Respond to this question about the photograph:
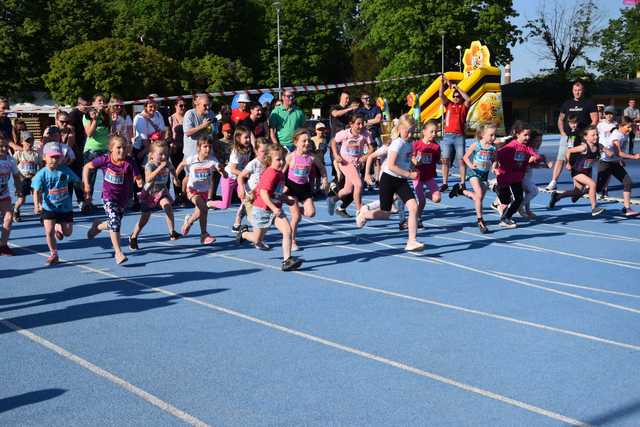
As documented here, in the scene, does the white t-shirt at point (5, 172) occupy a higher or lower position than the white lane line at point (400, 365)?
higher

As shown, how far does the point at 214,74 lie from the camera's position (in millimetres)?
65375

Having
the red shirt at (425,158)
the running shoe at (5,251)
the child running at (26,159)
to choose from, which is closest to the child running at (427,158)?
the red shirt at (425,158)

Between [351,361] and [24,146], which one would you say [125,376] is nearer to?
[351,361]

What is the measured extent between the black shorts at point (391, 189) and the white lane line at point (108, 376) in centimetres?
493

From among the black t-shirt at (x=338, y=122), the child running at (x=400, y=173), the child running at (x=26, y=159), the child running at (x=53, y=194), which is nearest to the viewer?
the child running at (x=53, y=194)

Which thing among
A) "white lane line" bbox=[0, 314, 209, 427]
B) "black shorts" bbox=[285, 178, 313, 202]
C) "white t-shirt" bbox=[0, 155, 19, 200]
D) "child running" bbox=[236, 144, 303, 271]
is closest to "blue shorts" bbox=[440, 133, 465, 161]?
"black shorts" bbox=[285, 178, 313, 202]

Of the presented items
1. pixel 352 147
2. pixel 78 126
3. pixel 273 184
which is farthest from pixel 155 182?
pixel 78 126

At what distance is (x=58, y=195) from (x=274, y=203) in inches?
102

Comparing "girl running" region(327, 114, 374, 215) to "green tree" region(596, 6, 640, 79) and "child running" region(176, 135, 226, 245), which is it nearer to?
"child running" region(176, 135, 226, 245)

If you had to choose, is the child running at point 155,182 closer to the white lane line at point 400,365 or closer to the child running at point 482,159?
the white lane line at point 400,365

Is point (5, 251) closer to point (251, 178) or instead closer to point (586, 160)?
point (251, 178)

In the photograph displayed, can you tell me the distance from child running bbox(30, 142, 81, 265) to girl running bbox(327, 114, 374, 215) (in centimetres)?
413

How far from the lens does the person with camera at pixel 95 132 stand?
1350 centimetres

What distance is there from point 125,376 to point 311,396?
1353 mm
